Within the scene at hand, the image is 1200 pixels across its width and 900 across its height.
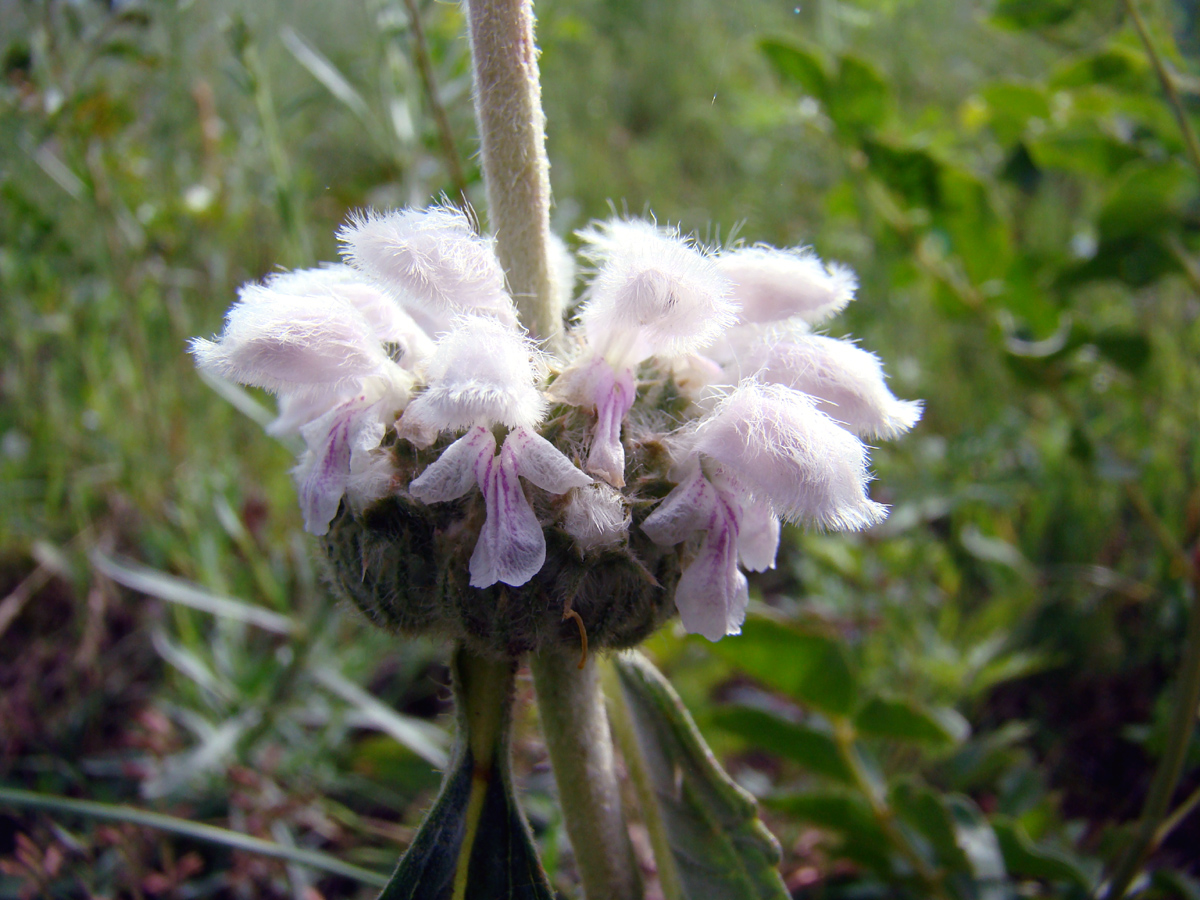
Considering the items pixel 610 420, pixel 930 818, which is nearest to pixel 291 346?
pixel 610 420

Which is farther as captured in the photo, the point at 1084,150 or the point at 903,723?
the point at 1084,150

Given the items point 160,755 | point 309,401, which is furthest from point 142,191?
point 309,401

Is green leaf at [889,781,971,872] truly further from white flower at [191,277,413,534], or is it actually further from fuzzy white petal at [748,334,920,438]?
white flower at [191,277,413,534]

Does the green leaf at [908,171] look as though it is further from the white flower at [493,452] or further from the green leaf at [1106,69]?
the white flower at [493,452]

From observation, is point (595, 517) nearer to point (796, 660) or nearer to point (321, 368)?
Result: point (321, 368)

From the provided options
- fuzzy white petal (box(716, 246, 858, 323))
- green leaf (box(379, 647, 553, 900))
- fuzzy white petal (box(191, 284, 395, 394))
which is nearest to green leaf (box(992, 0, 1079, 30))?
fuzzy white petal (box(716, 246, 858, 323))

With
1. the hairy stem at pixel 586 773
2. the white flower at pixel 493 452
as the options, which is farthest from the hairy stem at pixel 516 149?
the hairy stem at pixel 586 773

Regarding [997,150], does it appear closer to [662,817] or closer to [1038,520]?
[1038,520]
